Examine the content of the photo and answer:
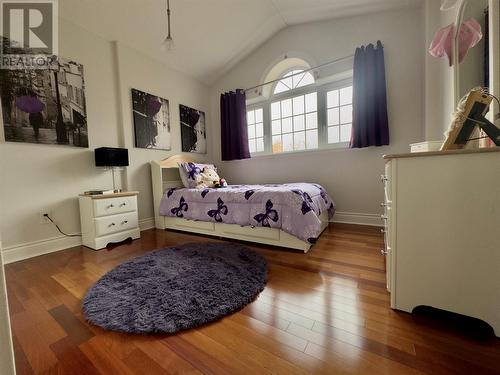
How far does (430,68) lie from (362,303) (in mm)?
2446

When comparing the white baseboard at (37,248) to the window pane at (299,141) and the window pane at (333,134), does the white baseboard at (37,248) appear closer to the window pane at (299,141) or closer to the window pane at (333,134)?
the window pane at (299,141)

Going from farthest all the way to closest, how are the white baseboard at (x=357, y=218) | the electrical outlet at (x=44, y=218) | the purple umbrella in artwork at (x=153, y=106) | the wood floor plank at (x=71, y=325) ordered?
the purple umbrella in artwork at (x=153, y=106), the white baseboard at (x=357, y=218), the electrical outlet at (x=44, y=218), the wood floor plank at (x=71, y=325)

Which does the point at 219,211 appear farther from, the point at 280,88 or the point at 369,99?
the point at 280,88

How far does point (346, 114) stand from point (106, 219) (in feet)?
10.9

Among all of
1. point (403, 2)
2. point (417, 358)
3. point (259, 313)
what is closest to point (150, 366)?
point (259, 313)

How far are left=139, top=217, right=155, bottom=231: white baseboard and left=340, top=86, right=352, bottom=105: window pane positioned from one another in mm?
3272

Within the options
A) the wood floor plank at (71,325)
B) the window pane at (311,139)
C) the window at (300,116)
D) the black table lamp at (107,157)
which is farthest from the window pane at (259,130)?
the wood floor plank at (71,325)

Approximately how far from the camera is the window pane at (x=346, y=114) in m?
2.93

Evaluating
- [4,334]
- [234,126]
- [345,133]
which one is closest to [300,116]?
[345,133]

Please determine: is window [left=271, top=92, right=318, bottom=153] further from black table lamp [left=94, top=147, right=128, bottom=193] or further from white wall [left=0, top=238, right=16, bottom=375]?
white wall [left=0, top=238, right=16, bottom=375]

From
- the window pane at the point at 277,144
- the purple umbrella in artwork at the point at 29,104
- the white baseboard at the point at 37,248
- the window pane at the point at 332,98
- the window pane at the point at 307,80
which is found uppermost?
the window pane at the point at 307,80

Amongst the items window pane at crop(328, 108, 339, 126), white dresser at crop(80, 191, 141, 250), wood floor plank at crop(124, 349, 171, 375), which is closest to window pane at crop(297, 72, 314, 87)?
window pane at crop(328, 108, 339, 126)

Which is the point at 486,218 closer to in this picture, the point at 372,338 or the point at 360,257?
the point at 372,338

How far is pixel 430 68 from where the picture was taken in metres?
2.15
